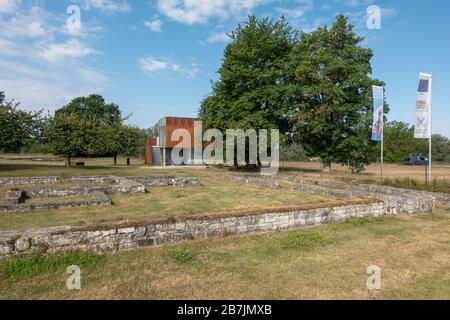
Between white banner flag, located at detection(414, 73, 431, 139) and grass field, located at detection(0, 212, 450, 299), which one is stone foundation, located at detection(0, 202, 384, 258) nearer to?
grass field, located at detection(0, 212, 450, 299)

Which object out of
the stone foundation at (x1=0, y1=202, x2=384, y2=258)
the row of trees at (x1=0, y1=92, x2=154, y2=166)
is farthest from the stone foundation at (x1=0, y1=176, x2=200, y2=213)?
the row of trees at (x1=0, y1=92, x2=154, y2=166)

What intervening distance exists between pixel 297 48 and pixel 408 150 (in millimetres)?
44465

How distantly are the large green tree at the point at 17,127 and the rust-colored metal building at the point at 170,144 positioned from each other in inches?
542

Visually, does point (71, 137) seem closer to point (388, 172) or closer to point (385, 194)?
point (385, 194)

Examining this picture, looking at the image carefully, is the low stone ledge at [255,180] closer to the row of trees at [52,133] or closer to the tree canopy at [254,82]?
the tree canopy at [254,82]

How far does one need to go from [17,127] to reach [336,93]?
26.2 metres

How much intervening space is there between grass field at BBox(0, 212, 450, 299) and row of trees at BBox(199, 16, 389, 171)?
18678mm

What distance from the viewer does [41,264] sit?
5656mm

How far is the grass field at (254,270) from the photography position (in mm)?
4852

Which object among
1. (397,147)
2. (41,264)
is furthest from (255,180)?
(397,147)

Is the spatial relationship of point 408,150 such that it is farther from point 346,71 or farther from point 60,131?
point 60,131

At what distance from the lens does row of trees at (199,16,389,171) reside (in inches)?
988

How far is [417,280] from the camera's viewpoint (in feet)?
17.7
